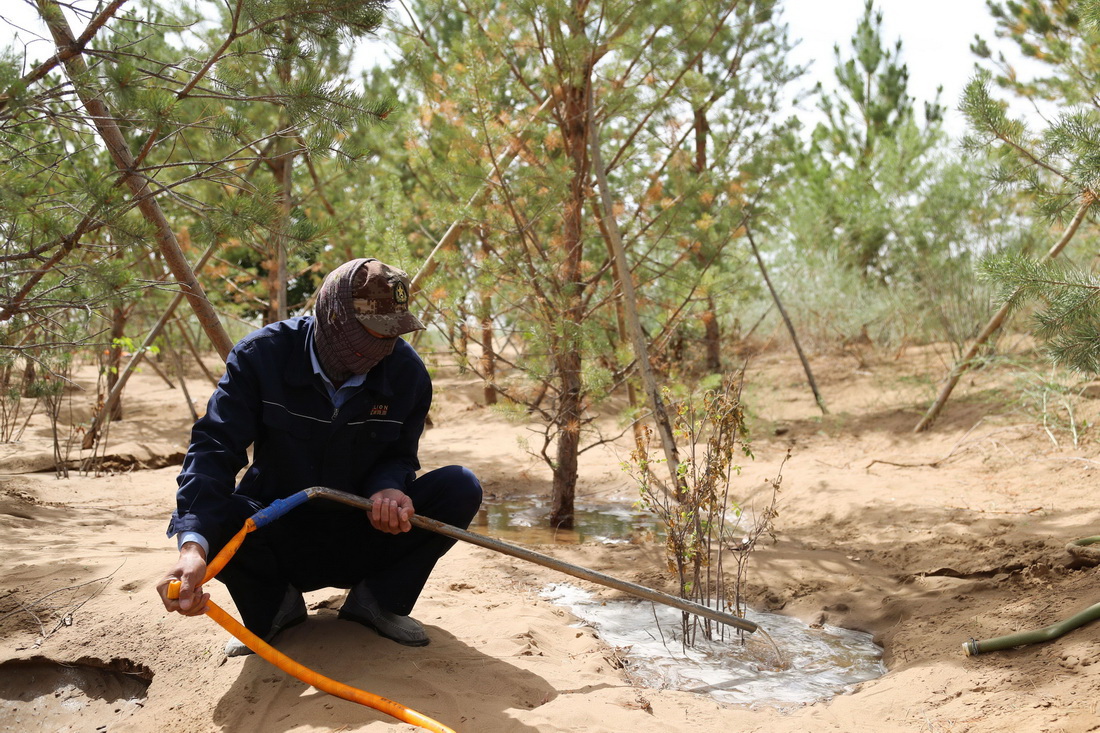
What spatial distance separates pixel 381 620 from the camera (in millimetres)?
2789

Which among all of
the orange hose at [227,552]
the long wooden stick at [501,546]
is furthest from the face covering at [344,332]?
the orange hose at [227,552]

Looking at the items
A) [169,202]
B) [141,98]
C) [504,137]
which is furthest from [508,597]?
[169,202]

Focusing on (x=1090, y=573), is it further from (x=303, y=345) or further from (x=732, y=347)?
(x=732, y=347)

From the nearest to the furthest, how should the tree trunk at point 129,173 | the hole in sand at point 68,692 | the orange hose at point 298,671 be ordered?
the orange hose at point 298,671 < the hole in sand at point 68,692 < the tree trunk at point 129,173

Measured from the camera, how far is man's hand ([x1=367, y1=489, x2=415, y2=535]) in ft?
8.25

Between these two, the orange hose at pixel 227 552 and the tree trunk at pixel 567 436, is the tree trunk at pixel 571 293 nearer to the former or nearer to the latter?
the tree trunk at pixel 567 436

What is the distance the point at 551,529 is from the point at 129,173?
10.6 feet

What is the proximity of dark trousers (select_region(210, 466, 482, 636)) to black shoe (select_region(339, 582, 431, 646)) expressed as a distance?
3 centimetres

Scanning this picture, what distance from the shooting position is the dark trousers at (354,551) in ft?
8.69

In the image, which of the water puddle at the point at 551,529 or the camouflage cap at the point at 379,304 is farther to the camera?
the water puddle at the point at 551,529

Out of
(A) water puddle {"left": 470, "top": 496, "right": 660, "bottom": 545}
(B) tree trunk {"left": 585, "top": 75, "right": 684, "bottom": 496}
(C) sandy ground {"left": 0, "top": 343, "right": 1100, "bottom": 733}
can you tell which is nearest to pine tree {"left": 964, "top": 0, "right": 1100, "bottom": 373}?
(C) sandy ground {"left": 0, "top": 343, "right": 1100, "bottom": 733}

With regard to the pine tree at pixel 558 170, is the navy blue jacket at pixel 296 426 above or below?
below

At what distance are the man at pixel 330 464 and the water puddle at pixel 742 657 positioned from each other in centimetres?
91

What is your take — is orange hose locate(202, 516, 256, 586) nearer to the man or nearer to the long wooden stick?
the man
